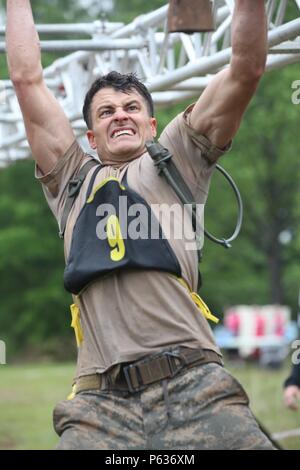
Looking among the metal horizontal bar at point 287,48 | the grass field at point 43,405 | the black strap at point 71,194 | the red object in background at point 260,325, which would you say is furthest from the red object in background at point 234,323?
the black strap at point 71,194

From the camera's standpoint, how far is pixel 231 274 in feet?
133

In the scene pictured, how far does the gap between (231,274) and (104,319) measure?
36.2m

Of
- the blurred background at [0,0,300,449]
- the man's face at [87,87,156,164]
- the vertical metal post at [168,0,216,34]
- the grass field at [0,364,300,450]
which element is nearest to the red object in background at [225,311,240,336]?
the blurred background at [0,0,300,449]

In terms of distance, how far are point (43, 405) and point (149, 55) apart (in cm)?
723

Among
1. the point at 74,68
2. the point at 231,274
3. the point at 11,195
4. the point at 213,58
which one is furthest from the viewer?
the point at 231,274

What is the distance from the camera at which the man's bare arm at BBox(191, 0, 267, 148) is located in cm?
448

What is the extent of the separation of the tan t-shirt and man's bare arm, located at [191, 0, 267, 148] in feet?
0.23

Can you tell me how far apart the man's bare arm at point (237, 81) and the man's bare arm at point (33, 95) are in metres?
0.60

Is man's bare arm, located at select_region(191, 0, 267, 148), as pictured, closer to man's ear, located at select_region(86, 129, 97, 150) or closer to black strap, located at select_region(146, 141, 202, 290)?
black strap, located at select_region(146, 141, 202, 290)

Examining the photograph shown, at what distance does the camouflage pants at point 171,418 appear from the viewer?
14.3 feet

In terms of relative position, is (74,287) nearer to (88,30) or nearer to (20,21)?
(20,21)

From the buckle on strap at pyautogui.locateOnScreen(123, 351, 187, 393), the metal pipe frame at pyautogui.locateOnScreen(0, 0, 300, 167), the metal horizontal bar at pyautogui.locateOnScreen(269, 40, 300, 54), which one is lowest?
the metal pipe frame at pyautogui.locateOnScreen(0, 0, 300, 167)
